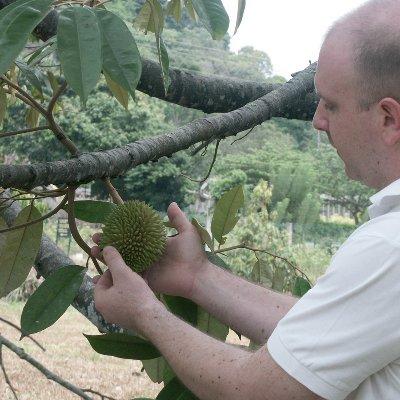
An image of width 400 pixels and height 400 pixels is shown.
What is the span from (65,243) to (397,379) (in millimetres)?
8981

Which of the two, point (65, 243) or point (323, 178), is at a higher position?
point (65, 243)

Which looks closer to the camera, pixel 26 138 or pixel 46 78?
pixel 46 78

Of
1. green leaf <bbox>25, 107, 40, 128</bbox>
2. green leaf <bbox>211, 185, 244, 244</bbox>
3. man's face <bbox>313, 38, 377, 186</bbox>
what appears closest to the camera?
man's face <bbox>313, 38, 377, 186</bbox>

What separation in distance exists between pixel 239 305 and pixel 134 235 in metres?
0.18

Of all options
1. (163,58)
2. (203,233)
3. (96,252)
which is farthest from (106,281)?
(163,58)

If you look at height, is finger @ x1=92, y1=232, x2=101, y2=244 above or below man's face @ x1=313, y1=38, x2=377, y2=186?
below

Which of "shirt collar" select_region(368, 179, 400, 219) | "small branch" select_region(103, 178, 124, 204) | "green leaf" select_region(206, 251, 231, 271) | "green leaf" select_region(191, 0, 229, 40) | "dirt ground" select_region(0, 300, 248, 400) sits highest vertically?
"green leaf" select_region(191, 0, 229, 40)

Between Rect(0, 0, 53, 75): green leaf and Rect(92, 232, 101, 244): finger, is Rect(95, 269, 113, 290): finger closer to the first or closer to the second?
Rect(92, 232, 101, 244): finger

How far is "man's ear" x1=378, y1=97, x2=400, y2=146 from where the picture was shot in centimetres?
63

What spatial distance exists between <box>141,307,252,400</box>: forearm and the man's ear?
250 mm

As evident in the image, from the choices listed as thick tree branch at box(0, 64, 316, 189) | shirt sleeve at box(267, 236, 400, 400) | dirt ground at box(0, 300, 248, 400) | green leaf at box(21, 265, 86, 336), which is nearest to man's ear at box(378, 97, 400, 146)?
shirt sleeve at box(267, 236, 400, 400)

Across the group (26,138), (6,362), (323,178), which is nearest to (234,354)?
(6,362)

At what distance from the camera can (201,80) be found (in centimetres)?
129

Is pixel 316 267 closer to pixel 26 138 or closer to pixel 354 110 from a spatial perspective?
pixel 26 138
